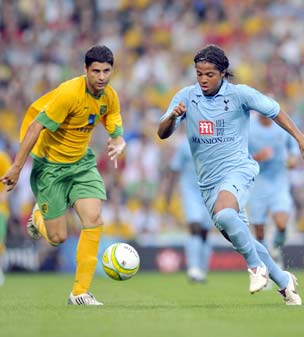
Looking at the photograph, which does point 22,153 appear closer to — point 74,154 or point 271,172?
point 74,154

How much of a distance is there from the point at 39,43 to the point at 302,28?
613 cm

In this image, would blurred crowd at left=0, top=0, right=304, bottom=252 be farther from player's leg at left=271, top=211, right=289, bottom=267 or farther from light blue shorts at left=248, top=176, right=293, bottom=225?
player's leg at left=271, top=211, right=289, bottom=267

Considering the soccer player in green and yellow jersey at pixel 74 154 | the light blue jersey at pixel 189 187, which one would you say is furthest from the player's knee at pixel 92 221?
the light blue jersey at pixel 189 187

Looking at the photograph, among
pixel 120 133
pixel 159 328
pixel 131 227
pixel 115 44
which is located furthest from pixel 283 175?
pixel 115 44

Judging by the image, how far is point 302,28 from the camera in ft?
79.9

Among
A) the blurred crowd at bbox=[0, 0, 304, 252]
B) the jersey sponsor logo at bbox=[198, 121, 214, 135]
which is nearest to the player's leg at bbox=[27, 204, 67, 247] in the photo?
the jersey sponsor logo at bbox=[198, 121, 214, 135]

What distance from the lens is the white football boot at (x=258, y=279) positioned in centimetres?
920

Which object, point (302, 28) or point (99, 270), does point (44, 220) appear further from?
point (302, 28)

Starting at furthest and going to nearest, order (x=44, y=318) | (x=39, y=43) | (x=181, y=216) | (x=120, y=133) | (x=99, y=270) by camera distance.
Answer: (x=39, y=43)
(x=181, y=216)
(x=99, y=270)
(x=120, y=133)
(x=44, y=318)

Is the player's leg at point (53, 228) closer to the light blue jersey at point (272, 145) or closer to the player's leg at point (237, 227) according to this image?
the player's leg at point (237, 227)

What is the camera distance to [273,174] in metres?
15.1

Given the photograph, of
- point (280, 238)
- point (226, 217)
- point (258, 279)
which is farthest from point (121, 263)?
point (280, 238)

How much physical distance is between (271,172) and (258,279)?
594 cm

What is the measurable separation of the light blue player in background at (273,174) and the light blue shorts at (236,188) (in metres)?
4.67
